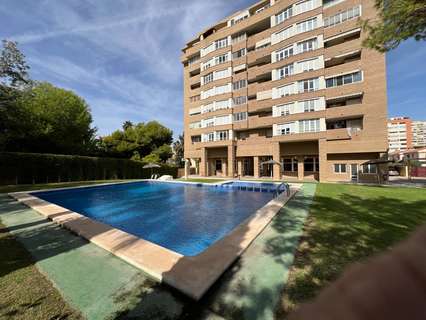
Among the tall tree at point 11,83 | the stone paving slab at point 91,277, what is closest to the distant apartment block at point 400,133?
the stone paving slab at point 91,277

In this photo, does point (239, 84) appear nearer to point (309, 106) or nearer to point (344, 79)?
point (309, 106)

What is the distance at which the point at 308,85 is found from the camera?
2631cm

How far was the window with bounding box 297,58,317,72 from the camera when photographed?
85.3 feet

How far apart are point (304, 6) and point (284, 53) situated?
5661 millimetres

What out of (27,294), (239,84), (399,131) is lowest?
(27,294)

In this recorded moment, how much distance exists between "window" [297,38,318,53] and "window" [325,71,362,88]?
4540 mm

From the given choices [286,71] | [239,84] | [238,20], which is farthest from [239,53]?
[286,71]

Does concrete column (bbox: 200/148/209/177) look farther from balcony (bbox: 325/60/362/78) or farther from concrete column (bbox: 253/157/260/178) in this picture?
balcony (bbox: 325/60/362/78)

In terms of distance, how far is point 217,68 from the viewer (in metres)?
34.8

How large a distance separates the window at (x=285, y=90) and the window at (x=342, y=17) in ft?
26.4

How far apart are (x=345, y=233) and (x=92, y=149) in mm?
40874

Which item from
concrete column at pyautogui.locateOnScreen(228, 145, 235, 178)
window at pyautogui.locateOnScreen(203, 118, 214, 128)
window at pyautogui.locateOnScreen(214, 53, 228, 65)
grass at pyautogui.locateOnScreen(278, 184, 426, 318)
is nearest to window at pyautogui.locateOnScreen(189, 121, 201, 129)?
window at pyautogui.locateOnScreen(203, 118, 214, 128)

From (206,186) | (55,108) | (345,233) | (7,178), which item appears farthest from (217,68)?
(345,233)

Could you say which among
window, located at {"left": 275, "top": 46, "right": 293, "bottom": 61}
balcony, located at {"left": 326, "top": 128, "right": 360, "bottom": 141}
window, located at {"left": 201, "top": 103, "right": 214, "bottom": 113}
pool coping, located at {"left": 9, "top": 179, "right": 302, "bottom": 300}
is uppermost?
window, located at {"left": 275, "top": 46, "right": 293, "bottom": 61}
